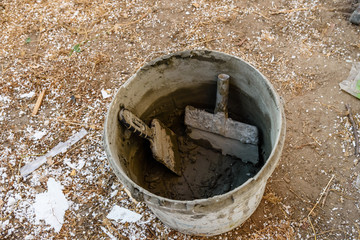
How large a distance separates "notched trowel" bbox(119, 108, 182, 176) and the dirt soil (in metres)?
0.46

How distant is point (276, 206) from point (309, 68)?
4.97ft

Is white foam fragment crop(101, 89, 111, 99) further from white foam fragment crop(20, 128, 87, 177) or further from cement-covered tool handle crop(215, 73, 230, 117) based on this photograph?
cement-covered tool handle crop(215, 73, 230, 117)

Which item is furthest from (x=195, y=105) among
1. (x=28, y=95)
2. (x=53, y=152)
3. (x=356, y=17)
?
(x=356, y=17)

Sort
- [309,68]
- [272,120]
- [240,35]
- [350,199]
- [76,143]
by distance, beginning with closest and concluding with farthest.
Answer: [272,120] → [350,199] → [76,143] → [309,68] → [240,35]

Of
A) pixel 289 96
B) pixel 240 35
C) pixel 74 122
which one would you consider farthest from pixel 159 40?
pixel 289 96

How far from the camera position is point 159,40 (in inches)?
131

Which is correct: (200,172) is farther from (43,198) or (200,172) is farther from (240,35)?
(240,35)

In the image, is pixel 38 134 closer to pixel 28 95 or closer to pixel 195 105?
pixel 28 95

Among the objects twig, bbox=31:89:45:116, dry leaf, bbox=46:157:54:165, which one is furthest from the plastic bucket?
twig, bbox=31:89:45:116

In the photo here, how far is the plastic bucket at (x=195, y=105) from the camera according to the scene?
152cm

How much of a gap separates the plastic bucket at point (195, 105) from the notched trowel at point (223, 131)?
96 mm

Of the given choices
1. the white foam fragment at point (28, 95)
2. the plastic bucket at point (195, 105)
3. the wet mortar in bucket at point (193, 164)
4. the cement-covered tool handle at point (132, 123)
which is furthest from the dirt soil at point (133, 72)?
the cement-covered tool handle at point (132, 123)

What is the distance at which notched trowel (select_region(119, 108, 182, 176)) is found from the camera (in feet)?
6.53

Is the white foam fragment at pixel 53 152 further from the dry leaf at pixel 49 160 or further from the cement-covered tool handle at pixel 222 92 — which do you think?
the cement-covered tool handle at pixel 222 92
